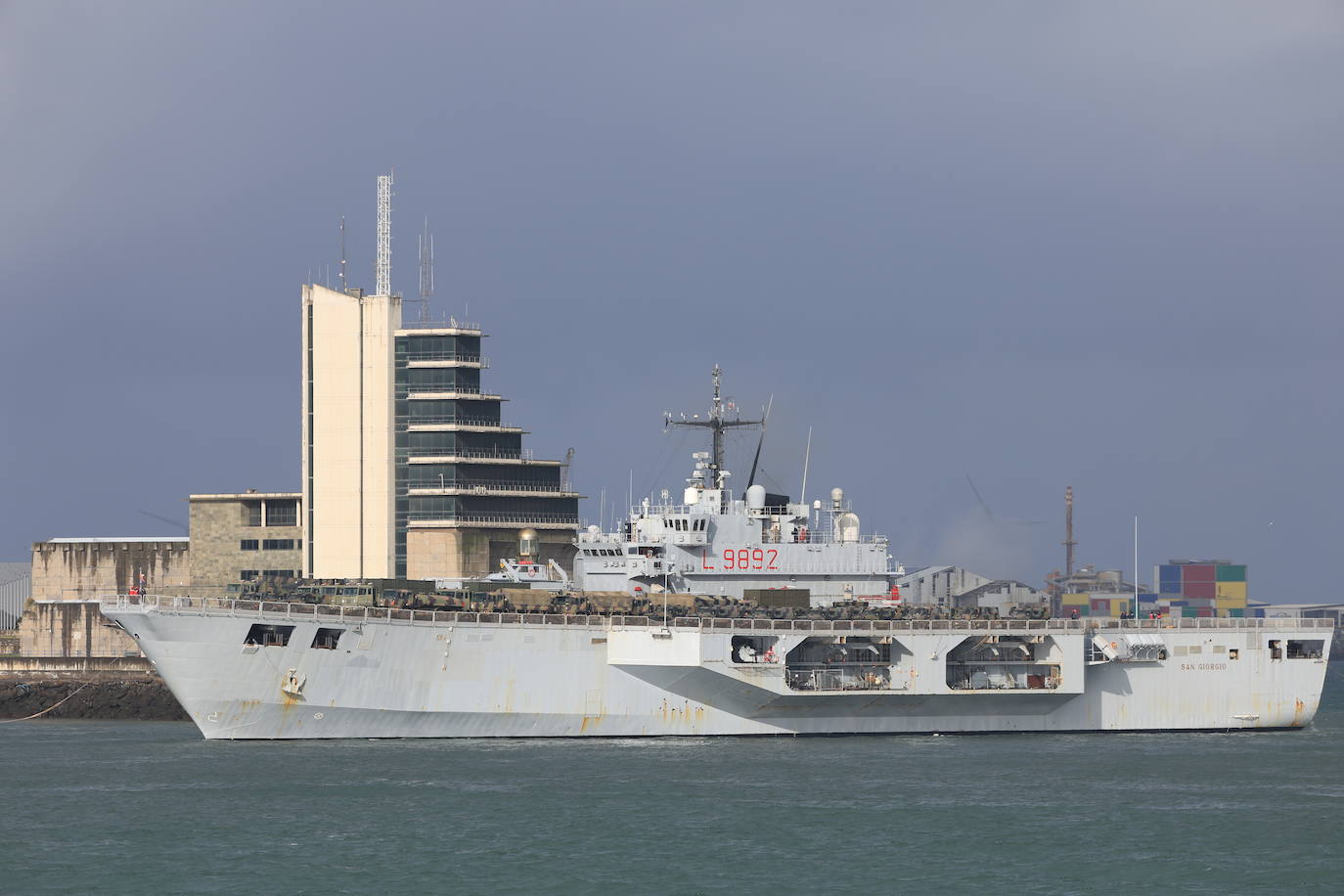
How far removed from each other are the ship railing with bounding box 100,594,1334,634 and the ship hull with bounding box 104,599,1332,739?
2.6 inches

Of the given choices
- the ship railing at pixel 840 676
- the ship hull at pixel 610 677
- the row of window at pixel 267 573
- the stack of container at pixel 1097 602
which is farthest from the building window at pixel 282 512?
the stack of container at pixel 1097 602

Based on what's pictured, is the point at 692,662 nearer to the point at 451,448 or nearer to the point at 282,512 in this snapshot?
the point at 451,448

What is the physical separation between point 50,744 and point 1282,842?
37.5 metres

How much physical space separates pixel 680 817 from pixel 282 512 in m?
52.1

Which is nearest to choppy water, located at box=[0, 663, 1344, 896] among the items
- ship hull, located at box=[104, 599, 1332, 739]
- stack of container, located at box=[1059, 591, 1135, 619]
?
ship hull, located at box=[104, 599, 1332, 739]

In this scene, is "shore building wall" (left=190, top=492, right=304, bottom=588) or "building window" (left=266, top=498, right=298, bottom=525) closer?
"shore building wall" (left=190, top=492, right=304, bottom=588)

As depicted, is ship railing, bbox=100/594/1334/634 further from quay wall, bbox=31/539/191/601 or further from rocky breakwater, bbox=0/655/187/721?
quay wall, bbox=31/539/191/601

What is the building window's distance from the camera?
87.6 metres

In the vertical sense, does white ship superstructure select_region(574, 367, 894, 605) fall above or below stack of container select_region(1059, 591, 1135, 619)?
above

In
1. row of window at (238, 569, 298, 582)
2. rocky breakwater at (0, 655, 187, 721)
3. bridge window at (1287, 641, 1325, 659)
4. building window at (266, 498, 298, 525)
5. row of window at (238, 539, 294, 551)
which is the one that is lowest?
rocky breakwater at (0, 655, 187, 721)

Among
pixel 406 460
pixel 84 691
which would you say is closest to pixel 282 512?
pixel 406 460

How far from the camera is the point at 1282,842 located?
122 feet

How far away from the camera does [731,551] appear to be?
59188 mm

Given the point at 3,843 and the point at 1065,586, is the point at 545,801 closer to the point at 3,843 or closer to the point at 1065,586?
the point at 3,843
